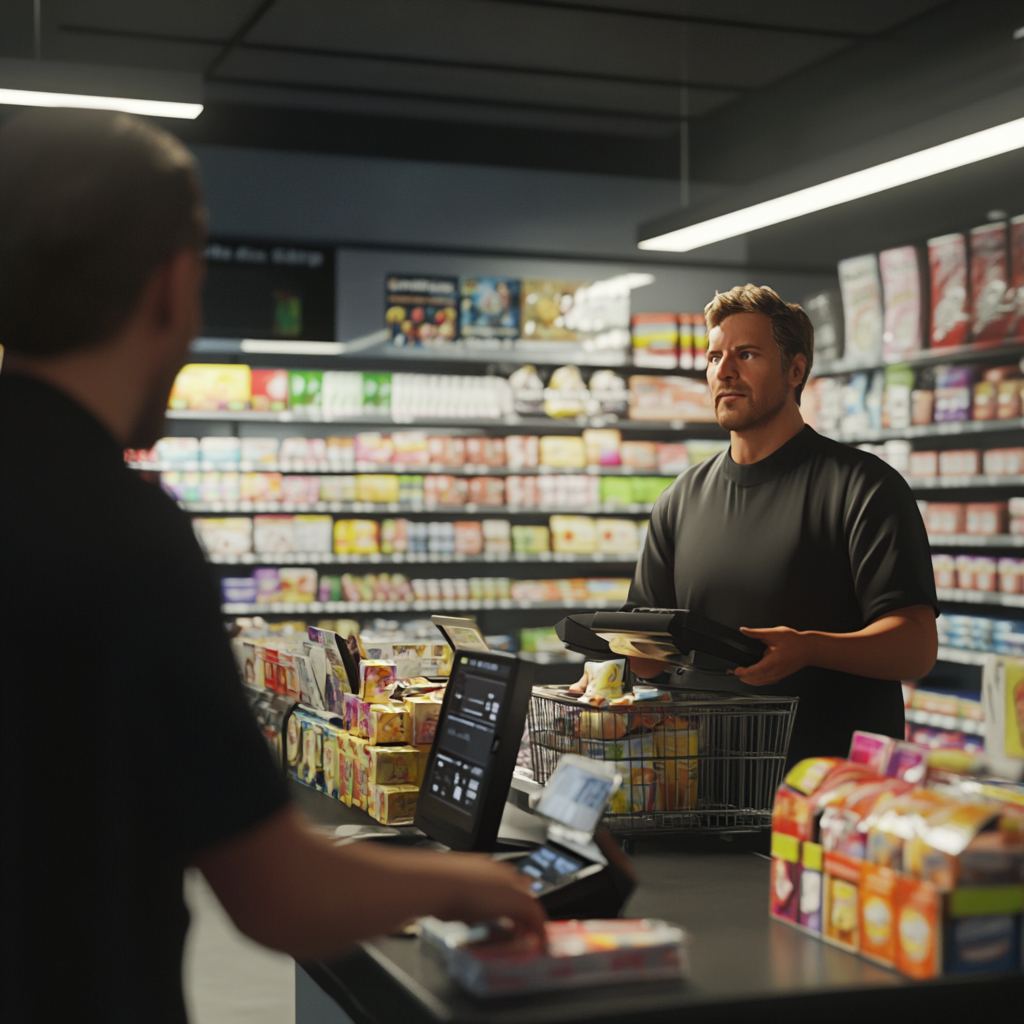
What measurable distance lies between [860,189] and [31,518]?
14.7 ft

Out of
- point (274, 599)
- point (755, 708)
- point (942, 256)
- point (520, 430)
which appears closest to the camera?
point (755, 708)

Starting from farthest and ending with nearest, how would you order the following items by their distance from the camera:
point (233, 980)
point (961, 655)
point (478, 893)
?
1. point (961, 655)
2. point (233, 980)
3. point (478, 893)

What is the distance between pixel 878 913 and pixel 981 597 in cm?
472

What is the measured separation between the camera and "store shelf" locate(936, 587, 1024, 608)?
561cm

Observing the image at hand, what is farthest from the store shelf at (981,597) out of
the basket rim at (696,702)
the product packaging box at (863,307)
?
the basket rim at (696,702)

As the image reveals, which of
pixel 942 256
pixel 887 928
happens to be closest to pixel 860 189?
pixel 942 256

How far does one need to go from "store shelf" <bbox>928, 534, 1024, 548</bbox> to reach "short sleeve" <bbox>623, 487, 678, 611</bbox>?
3.09 metres

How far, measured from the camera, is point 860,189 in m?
4.85

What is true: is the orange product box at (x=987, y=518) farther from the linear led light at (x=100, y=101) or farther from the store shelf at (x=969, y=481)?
the linear led light at (x=100, y=101)

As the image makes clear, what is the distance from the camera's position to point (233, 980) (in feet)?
13.3

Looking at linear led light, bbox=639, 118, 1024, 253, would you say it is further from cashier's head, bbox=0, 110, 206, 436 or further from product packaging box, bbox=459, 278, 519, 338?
cashier's head, bbox=0, 110, 206, 436

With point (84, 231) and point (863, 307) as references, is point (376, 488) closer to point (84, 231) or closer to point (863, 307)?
point (863, 307)

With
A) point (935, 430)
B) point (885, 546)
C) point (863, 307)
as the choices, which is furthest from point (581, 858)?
point (863, 307)

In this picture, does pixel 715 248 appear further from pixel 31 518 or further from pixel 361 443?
pixel 31 518
